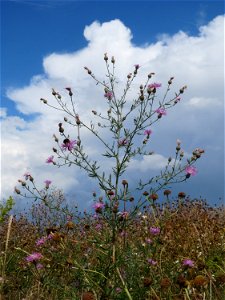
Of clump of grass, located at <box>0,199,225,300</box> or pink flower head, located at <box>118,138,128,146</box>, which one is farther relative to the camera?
pink flower head, located at <box>118,138,128,146</box>

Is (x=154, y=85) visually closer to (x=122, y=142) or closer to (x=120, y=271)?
(x=122, y=142)

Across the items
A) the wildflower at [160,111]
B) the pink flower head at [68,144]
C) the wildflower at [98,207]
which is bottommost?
the wildflower at [98,207]

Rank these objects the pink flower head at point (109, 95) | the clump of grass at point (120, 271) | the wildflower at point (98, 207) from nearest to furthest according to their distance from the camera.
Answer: the clump of grass at point (120, 271) → the wildflower at point (98, 207) → the pink flower head at point (109, 95)

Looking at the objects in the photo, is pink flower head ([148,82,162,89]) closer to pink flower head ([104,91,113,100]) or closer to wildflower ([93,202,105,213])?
pink flower head ([104,91,113,100])

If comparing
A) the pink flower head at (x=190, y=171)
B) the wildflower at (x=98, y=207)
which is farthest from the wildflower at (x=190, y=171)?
the wildflower at (x=98, y=207)

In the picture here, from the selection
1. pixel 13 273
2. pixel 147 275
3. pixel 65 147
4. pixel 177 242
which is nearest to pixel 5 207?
pixel 13 273

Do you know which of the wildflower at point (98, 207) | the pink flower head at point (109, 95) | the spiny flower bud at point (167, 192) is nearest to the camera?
the wildflower at point (98, 207)

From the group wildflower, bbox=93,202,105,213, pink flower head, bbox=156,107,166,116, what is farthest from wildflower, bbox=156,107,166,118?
wildflower, bbox=93,202,105,213

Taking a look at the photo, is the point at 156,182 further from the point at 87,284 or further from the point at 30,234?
the point at 30,234

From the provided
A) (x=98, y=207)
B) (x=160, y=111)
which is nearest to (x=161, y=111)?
(x=160, y=111)

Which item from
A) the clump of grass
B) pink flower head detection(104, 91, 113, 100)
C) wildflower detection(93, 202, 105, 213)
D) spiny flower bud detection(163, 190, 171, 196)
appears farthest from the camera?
pink flower head detection(104, 91, 113, 100)

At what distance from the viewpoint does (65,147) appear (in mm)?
4543

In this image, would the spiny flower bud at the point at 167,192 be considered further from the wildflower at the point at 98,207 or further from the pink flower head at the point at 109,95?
the pink flower head at the point at 109,95

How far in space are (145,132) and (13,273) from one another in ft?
7.45
